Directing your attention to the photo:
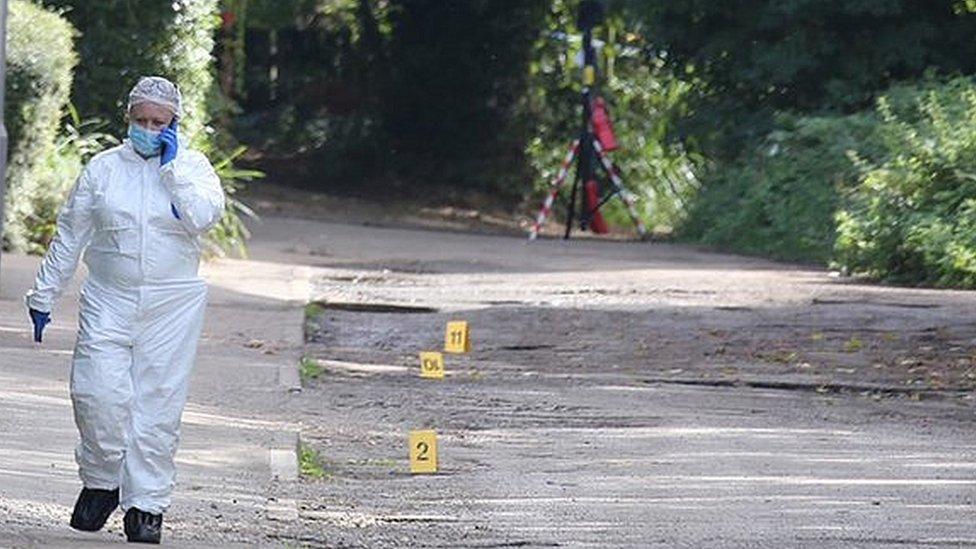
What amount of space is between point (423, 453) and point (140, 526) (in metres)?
2.72

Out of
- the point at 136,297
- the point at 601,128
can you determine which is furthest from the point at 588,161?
the point at 136,297

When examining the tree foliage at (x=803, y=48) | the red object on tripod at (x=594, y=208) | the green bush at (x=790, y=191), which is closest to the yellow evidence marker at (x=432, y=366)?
the green bush at (x=790, y=191)

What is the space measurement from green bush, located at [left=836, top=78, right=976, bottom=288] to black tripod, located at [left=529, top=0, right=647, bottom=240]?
5576 millimetres

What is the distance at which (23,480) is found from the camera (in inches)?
409

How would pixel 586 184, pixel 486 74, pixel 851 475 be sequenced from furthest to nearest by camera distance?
pixel 486 74 < pixel 586 184 < pixel 851 475

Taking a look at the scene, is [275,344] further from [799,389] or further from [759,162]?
[759,162]

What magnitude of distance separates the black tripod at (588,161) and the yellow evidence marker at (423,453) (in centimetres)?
1744

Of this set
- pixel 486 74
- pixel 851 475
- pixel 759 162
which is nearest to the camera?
pixel 851 475

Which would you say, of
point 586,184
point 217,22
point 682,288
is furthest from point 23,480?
point 586,184

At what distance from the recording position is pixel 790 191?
2683 centimetres

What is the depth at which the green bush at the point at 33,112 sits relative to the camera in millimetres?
19469

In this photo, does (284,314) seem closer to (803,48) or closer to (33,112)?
(33,112)

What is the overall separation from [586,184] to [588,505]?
2043cm

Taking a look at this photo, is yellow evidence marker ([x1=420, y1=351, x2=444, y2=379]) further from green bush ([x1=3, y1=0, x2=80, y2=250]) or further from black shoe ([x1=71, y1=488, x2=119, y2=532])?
black shoe ([x1=71, y1=488, x2=119, y2=532])
